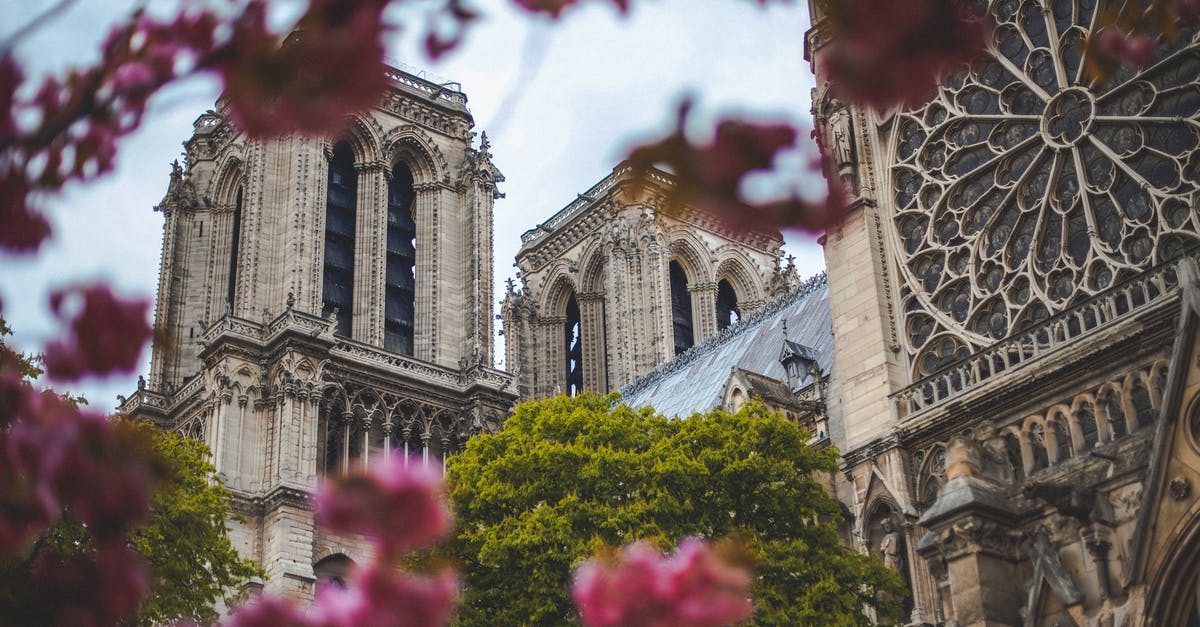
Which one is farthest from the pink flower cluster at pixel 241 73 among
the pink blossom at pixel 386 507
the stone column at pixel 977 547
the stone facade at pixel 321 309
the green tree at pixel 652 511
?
the stone facade at pixel 321 309

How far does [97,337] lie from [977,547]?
14547 millimetres

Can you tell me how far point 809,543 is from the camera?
866 inches

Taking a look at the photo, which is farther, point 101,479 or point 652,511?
point 652,511

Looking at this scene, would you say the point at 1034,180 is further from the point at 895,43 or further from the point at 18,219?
the point at 18,219

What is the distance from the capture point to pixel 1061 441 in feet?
65.8

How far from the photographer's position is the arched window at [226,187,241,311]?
51.3m

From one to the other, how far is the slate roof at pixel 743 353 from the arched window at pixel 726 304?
48.0 ft

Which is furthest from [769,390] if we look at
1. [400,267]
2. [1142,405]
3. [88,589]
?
[88,589]

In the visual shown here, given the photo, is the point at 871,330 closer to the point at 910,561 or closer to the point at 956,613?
the point at 910,561

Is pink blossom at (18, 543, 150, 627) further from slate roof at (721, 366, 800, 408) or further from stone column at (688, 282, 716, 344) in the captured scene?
stone column at (688, 282, 716, 344)

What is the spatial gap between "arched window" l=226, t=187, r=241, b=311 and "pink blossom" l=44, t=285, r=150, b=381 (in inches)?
1809

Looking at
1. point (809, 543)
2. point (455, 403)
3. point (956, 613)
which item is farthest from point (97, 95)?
point (455, 403)

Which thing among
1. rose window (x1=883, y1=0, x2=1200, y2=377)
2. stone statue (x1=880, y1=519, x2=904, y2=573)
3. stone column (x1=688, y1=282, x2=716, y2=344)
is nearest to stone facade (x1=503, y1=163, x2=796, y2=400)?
stone column (x1=688, y1=282, x2=716, y2=344)

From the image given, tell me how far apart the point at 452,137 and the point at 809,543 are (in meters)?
34.7
